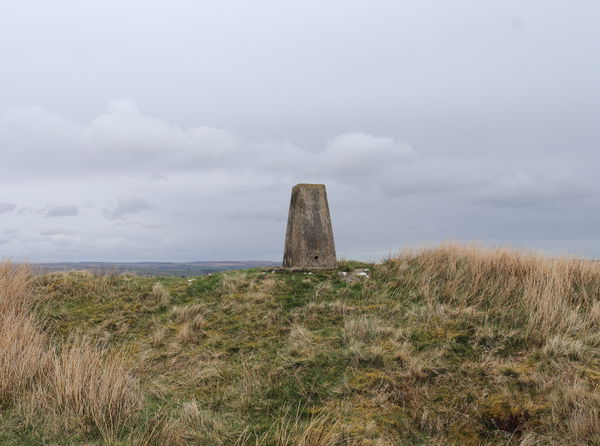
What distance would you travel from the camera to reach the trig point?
40.0 ft

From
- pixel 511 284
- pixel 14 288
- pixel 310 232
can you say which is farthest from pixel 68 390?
pixel 511 284

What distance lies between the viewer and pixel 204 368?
719 cm

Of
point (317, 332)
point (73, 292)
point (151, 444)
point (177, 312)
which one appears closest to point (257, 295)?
point (177, 312)

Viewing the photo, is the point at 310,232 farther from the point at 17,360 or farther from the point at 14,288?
the point at 17,360

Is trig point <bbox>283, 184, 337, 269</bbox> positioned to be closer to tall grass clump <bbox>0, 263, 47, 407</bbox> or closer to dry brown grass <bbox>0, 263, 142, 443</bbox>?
tall grass clump <bbox>0, 263, 47, 407</bbox>

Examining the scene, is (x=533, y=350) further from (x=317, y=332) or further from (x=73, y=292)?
(x=73, y=292)

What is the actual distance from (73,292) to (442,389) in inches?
356

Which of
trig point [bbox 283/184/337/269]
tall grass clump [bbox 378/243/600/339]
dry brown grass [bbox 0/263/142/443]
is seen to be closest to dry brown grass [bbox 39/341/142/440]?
dry brown grass [bbox 0/263/142/443]

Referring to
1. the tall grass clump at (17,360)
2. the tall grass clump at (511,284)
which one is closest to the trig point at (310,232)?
the tall grass clump at (511,284)

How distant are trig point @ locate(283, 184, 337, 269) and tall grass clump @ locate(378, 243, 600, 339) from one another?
1.45m

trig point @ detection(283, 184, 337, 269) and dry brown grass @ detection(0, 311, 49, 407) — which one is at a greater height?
trig point @ detection(283, 184, 337, 269)

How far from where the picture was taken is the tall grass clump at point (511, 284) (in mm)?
8312

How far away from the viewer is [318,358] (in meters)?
7.07

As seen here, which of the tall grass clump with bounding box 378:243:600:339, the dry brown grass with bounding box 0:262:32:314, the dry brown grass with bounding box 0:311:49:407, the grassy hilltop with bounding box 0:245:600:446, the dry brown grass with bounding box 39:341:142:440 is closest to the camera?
the dry brown grass with bounding box 39:341:142:440
